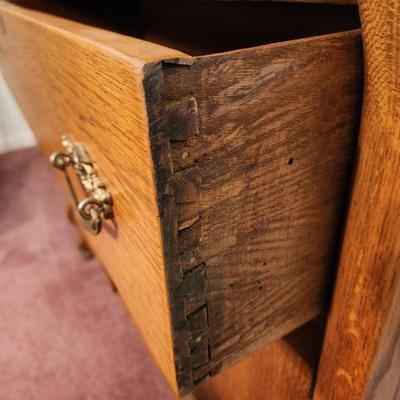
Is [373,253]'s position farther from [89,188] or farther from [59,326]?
[59,326]

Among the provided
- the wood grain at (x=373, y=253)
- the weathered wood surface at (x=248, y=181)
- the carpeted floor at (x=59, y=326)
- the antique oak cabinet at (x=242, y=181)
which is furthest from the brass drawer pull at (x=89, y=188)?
the carpeted floor at (x=59, y=326)

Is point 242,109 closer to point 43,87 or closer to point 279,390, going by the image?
point 43,87

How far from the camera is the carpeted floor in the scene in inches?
40.5

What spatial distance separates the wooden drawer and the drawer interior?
18 cm

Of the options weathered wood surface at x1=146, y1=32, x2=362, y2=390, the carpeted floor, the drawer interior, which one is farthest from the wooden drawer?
the carpeted floor

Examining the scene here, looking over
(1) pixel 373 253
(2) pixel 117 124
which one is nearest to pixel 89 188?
(2) pixel 117 124

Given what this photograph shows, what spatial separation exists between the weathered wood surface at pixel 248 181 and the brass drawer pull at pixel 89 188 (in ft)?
0.37

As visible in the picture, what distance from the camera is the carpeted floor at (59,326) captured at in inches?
40.5

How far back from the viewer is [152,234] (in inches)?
11.2

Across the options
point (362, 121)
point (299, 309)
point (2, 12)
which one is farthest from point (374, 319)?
point (2, 12)

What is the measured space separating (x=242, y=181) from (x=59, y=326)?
1.08 m

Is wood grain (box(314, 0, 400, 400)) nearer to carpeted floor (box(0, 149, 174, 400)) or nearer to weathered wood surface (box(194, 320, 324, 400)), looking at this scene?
weathered wood surface (box(194, 320, 324, 400))

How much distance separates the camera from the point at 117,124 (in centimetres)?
28

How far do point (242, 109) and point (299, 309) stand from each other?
0.25 metres
